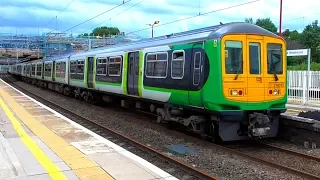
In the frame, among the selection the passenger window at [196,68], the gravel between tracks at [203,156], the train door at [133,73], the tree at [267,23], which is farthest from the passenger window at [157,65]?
the tree at [267,23]

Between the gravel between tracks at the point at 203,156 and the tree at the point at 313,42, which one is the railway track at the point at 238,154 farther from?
the tree at the point at 313,42

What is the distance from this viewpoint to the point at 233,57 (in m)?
9.30

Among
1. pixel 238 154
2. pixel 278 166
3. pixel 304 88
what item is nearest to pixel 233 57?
pixel 238 154

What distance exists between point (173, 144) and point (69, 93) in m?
16.2

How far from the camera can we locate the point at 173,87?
425 inches

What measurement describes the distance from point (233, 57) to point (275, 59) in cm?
142

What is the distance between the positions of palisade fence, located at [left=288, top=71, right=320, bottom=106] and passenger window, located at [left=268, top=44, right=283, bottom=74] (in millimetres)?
10273

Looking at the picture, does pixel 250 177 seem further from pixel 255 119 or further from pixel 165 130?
pixel 165 130

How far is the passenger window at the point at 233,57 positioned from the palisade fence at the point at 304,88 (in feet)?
37.7

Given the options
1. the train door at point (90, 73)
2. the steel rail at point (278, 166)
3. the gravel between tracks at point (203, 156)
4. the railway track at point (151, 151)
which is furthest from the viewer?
the train door at point (90, 73)

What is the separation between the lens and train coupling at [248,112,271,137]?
30.4ft

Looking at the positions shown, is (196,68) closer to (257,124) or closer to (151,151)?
(257,124)

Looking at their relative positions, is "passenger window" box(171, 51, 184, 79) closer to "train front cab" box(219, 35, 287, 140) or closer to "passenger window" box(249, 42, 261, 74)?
"train front cab" box(219, 35, 287, 140)

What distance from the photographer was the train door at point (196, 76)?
373 inches
